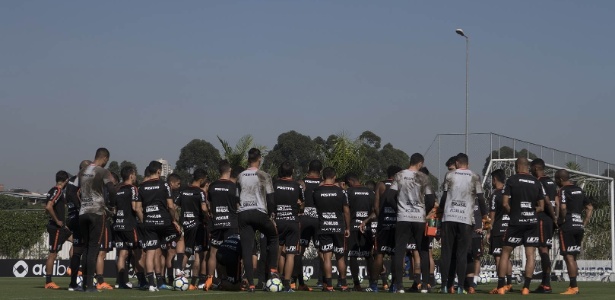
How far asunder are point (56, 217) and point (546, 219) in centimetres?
917

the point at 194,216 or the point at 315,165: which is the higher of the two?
the point at 315,165

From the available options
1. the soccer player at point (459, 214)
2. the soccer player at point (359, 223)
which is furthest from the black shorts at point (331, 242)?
the soccer player at point (459, 214)

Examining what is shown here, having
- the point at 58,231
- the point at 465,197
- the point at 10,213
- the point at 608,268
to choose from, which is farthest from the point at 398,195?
the point at 10,213

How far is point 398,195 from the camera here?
18594 millimetres

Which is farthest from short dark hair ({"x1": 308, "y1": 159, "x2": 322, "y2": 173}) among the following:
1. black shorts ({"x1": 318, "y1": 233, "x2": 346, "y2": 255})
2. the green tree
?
the green tree

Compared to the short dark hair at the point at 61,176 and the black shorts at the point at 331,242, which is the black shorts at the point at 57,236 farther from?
the black shorts at the point at 331,242

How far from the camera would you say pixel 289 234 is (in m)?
18.7

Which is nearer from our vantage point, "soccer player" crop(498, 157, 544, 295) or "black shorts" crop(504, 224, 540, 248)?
"soccer player" crop(498, 157, 544, 295)

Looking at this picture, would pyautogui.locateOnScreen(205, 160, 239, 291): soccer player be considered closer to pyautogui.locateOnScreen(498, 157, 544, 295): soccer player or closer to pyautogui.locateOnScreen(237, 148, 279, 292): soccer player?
pyautogui.locateOnScreen(237, 148, 279, 292): soccer player

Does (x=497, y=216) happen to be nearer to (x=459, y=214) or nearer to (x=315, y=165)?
(x=459, y=214)

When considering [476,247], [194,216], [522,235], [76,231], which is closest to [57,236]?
[76,231]

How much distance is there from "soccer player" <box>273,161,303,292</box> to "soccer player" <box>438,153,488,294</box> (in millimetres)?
2573

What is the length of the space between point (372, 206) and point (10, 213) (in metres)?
25.8

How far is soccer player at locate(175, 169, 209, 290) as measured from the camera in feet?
67.2
